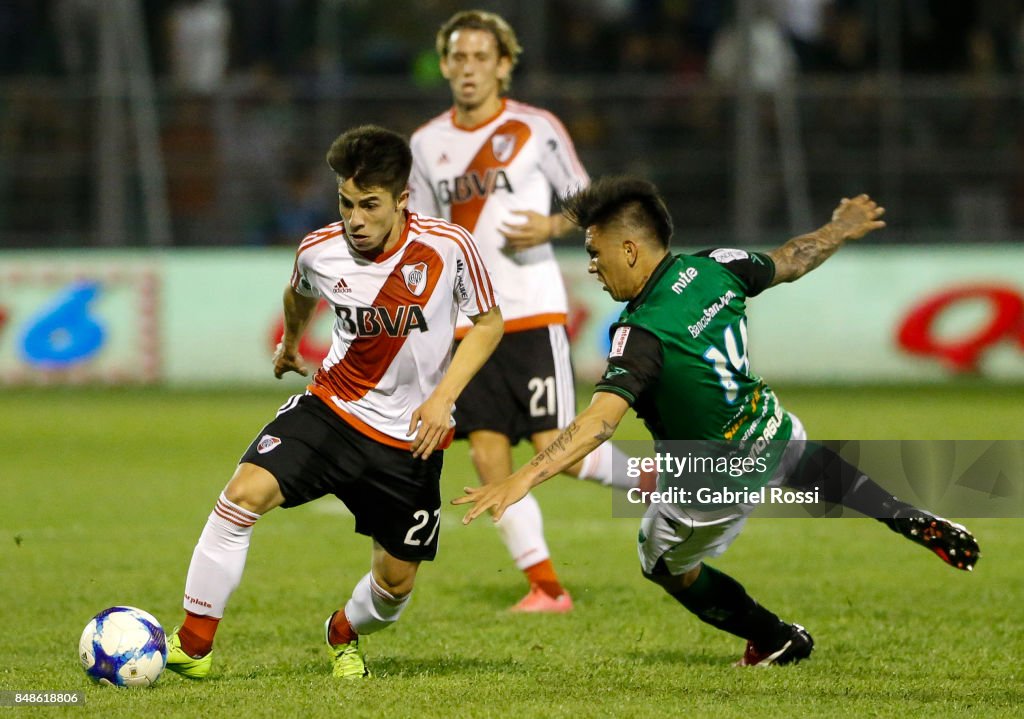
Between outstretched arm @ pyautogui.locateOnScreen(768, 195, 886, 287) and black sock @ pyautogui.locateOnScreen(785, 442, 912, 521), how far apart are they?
0.65 metres

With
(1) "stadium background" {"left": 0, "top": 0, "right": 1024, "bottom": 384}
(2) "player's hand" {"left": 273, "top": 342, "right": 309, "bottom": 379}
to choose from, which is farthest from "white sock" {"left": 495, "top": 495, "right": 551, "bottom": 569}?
(1) "stadium background" {"left": 0, "top": 0, "right": 1024, "bottom": 384}

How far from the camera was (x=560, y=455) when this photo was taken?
5000 mm

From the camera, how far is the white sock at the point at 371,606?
5.89 m

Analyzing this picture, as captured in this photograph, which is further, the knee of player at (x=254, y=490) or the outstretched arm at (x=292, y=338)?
the outstretched arm at (x=292, y=338)

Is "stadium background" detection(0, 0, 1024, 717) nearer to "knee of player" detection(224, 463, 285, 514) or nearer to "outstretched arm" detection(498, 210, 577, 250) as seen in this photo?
"outstretched arm" detection(498, 210, 577, 250)

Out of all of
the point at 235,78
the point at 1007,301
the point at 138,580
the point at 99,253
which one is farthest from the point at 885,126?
the point at 138,580

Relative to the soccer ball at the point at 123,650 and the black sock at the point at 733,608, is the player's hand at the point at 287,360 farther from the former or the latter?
the black sock at the point at 733,608

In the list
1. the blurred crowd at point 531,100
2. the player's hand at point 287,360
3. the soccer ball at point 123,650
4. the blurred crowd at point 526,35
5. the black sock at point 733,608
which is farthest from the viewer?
the blurred crowd at point 526,35

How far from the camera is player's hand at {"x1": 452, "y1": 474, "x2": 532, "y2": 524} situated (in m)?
4.80

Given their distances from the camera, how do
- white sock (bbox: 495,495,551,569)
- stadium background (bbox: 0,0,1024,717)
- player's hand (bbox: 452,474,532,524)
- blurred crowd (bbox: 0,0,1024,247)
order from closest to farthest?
1. player's hand (bbox: 452,474,532,524)
2. white sock (bbox: 495,495,551,569)
3. stadium background (bbox: 0,0,1024,717)
4. blurred crowd (bbox: 0,0,1024,247)

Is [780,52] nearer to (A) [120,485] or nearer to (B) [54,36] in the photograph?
(B) [54,36]

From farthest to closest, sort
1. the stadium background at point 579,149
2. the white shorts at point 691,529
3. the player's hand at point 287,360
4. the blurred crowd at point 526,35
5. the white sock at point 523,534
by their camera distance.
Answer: the blurred crowd at point 526,35 < the stadium background at point 579,149 < the white sock at point 523,534 < the player's hand at point 287,360 < the white shorts at point 691,529

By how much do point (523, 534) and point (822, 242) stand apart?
2299mm

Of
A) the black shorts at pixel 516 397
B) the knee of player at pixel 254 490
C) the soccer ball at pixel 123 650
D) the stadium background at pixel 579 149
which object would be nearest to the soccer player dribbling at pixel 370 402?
the knee of player at pixel 254 490
